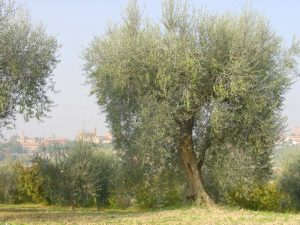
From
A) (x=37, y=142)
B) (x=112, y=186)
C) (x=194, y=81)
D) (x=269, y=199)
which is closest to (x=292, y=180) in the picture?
(x=269, y=199)

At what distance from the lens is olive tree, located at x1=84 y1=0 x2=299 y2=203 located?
22.2 meters

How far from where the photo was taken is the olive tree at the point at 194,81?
22.2 m

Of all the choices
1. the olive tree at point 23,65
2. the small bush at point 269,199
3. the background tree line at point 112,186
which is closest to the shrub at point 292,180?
the background tree line at point 112,186

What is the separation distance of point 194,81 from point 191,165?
5056 millimetres

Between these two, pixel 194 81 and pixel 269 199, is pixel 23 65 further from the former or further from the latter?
pixel 269 199

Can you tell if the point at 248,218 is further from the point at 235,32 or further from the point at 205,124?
the point at 235,32

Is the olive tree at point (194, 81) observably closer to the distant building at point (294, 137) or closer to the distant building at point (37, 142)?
the distant building at point (37, 142)

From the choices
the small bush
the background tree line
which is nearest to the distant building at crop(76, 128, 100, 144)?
the background tree line

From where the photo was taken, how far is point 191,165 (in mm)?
25031

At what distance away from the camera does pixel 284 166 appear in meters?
39.0

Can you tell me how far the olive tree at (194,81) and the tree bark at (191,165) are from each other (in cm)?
8

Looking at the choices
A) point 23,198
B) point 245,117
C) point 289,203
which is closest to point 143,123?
point 245,117

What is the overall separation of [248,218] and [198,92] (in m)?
6.32

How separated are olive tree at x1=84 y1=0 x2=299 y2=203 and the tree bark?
82 mm
